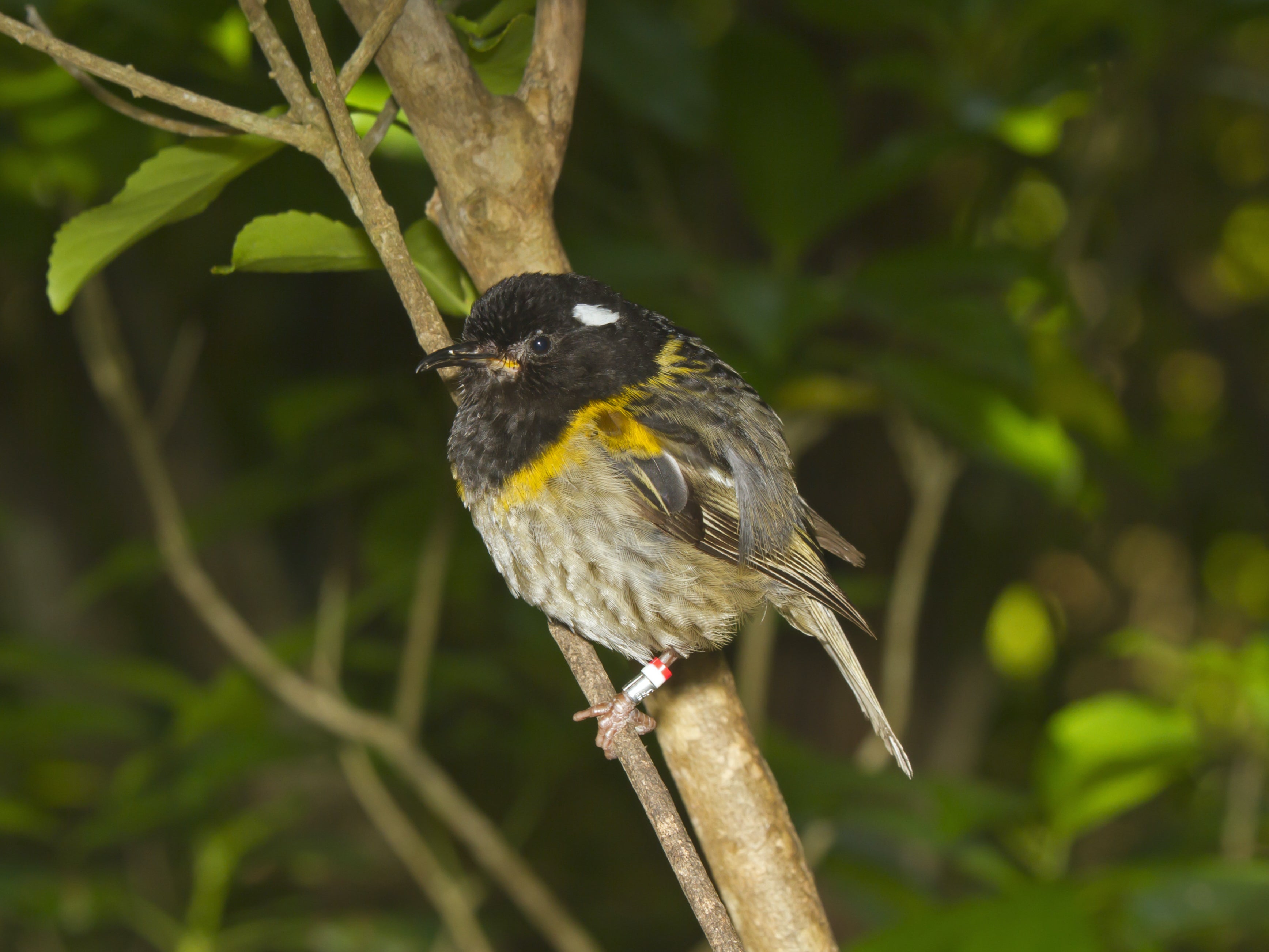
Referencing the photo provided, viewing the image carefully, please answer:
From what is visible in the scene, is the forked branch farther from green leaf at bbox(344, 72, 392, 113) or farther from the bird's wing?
the bird's wing

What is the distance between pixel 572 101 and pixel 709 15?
3.69 metres

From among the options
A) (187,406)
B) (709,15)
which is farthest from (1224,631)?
(187,406)

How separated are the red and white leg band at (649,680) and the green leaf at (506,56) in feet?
3.68

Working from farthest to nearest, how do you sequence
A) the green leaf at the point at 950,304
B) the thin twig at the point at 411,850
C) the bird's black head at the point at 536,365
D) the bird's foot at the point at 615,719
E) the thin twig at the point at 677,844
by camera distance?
the thin twig at the point at 411,850 < the green leaf at the point at 950,304 < the bird's black head at the point at 536,365 < the bird's foot at the point at 615,719 < the thin twig at the point at 677,844

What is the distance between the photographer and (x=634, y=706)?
85.7 inches

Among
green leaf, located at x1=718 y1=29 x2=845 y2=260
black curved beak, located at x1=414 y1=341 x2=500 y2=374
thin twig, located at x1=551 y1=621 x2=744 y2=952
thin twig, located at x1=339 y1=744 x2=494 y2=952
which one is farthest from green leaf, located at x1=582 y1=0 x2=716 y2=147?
thin twig, located at x1=339 y1=744 x2=494 y2=952

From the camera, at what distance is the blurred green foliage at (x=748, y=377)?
299 centimetres

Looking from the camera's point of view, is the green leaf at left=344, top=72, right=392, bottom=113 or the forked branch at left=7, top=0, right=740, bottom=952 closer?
the forked branch at left=7, top=0, right=740, bottom=952

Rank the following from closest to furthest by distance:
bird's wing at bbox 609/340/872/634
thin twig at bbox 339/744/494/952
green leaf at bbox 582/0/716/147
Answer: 1. bird's wing at bbox 609/340/872/634
2. green leaf at bbox 582/0/716/147
3. thin twig at bbox 339/744/494/952

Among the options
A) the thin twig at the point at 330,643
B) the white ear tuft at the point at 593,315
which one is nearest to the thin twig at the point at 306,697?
the thin twig at the point at 330,643

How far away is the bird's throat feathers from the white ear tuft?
15 centimetres

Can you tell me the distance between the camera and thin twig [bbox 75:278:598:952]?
11.2ft

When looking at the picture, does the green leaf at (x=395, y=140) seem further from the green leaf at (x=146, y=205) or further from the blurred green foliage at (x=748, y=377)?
the green leaf at (x=146, y=205)

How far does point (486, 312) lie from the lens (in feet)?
7.11
